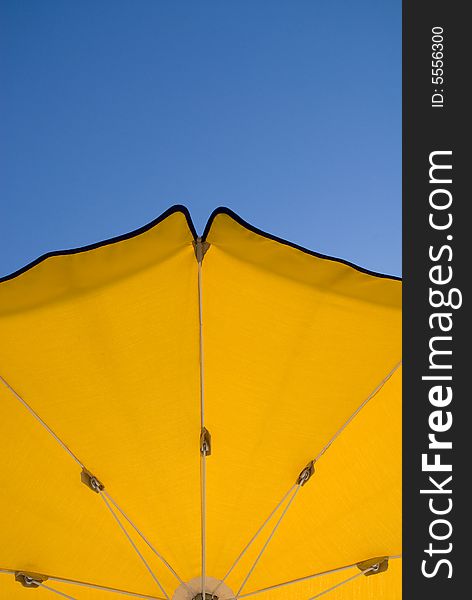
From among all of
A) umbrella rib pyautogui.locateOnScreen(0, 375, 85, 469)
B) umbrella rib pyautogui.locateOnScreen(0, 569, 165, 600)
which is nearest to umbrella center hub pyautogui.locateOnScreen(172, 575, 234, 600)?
umbrella rib pyautogui.locateOnScreen(0, 569, 165, 600)

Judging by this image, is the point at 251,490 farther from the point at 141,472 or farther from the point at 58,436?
the point at 58,436

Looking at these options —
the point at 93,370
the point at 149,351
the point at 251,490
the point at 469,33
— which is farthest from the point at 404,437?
the point at 469,33

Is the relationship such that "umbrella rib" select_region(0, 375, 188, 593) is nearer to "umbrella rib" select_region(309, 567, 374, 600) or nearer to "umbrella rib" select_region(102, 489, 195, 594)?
"umbrella rib" select_region(102, 489, 195, 594)

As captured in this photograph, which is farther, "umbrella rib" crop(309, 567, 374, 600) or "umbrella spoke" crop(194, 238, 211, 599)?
"umbrella rib" crop(309, 567, 374, 600)

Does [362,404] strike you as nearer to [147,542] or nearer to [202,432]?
[202,432]

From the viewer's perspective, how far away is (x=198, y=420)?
2809 millimetres

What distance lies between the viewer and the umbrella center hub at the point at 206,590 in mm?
3152

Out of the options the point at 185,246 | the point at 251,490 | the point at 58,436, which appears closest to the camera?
the point at 185,246

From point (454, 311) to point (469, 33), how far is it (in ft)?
3.95

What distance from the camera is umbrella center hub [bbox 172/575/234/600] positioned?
3152 mm

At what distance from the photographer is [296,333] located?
268 cm

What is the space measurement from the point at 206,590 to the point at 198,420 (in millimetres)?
929

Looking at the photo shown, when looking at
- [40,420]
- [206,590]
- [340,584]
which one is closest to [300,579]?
[340,584]

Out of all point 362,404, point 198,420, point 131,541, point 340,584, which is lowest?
point 340,584
